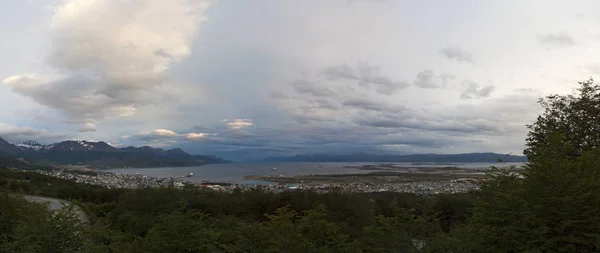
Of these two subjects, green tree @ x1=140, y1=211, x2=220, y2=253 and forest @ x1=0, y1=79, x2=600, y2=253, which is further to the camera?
green tree @ x1=140, y1=211, x2=220, y2=253

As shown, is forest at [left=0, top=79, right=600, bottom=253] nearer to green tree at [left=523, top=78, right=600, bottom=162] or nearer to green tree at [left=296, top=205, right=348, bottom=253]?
green tree at [left=296, top=205, right=348, bottom=253]

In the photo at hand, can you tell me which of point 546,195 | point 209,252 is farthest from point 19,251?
point 546,195

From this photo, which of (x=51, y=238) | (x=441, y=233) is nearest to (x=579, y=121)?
(x=441, y=233)

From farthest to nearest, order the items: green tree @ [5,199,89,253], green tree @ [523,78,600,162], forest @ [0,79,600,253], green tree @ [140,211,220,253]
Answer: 1. green tree @ [523,78,600,162]
2. green tree @ [140,211,220,253]
3. green tree @ [5,199,89,253]
4. forest @ [0,79,600,253]

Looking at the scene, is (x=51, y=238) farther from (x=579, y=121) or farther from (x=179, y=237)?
(x=579, y=121)

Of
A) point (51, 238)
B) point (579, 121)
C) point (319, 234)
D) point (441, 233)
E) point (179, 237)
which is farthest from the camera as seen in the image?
point (579, 121)

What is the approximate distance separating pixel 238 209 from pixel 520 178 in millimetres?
22792

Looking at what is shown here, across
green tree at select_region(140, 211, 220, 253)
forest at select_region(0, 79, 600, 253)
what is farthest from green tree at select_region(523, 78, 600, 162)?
green tree at select_region(140, 211, 220, 253)

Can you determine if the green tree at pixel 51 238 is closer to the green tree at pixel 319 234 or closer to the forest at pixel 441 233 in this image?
the forest at pixel 441 233

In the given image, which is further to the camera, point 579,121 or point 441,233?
point 579,121

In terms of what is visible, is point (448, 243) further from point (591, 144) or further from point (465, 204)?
point (465, 204)

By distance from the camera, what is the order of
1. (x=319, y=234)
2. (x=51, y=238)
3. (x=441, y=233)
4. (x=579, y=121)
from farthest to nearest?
(x=579, y=121), (x=441, y=233), (x=319, y=234), (x=51, y=238)

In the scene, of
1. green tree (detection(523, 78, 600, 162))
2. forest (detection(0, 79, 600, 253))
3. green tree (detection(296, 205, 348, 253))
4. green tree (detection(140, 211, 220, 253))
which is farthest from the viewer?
green tree (detection(523, 78, 600, 162))

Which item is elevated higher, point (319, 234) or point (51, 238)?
point (51, 238)
